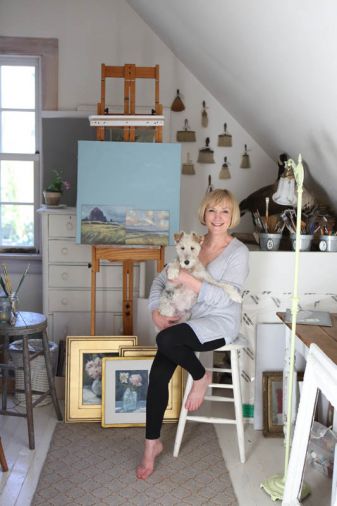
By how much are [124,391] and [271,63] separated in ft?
5.81

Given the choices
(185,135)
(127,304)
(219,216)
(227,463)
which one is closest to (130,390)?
(127,304)

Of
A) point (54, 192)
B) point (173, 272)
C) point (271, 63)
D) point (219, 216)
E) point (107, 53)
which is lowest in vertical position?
point (173, 272)

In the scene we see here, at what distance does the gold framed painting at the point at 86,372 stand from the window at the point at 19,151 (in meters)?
1.25

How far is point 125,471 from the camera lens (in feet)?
8.79

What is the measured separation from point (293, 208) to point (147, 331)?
1108mm

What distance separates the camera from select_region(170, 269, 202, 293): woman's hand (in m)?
2.58

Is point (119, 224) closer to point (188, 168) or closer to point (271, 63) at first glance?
point (188, 168)

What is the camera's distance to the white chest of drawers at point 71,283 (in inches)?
145

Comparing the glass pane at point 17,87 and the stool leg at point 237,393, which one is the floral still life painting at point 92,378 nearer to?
the stool leg at point 237,393

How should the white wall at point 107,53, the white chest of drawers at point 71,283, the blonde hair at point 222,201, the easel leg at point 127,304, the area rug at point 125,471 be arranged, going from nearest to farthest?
the area rug at point 125,471, the blonde hair at point 222,201, the easel leg at point 127,304, the white chest of drawers at point 71,283, the white wall at point 107,53

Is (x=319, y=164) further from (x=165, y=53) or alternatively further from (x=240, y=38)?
(x=165, y=53)

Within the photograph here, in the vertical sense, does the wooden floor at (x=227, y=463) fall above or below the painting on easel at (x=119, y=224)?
below

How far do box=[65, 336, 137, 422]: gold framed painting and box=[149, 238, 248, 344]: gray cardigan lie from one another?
Result: 2.32 ft

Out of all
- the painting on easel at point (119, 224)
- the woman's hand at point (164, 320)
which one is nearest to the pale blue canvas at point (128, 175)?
the painting on easel at point (119, 224)
